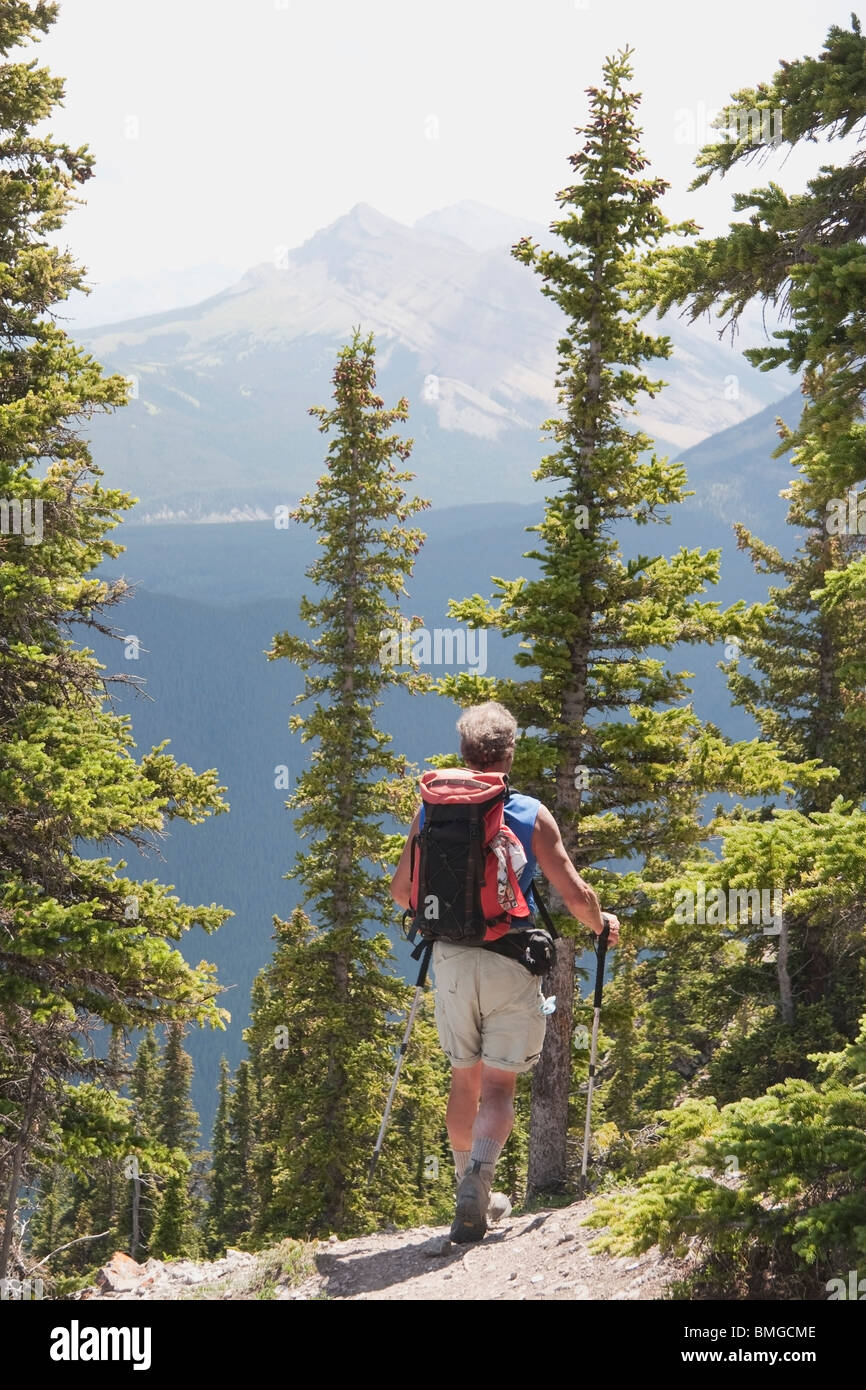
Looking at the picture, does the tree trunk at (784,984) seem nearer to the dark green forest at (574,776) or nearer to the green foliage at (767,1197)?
the dark green forest at (574,776)

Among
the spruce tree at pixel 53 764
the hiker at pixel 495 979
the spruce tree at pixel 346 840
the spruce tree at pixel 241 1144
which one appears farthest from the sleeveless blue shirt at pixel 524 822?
the spruce tree at pixel 241 1144

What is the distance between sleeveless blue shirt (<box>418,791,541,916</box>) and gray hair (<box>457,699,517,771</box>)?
8.9 inches

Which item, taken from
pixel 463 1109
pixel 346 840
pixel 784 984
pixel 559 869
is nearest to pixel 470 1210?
pixel 463 1109

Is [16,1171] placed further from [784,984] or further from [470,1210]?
[784,984]

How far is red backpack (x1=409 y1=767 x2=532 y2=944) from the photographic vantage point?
5.62m

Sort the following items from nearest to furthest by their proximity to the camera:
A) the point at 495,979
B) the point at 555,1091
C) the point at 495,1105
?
the point at 495,979 → the point at 495,1105 → the point at 555,1091

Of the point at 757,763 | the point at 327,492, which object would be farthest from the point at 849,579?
the point at 327,492

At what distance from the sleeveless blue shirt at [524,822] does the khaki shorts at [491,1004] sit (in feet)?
1.33

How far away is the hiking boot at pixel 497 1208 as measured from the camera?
23.0ft

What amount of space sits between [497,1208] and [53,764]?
15.6ft

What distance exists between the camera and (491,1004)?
5.92 meters

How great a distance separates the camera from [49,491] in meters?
9.99

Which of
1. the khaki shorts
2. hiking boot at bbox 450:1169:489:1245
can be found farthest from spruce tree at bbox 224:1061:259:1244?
the khaki shorts
